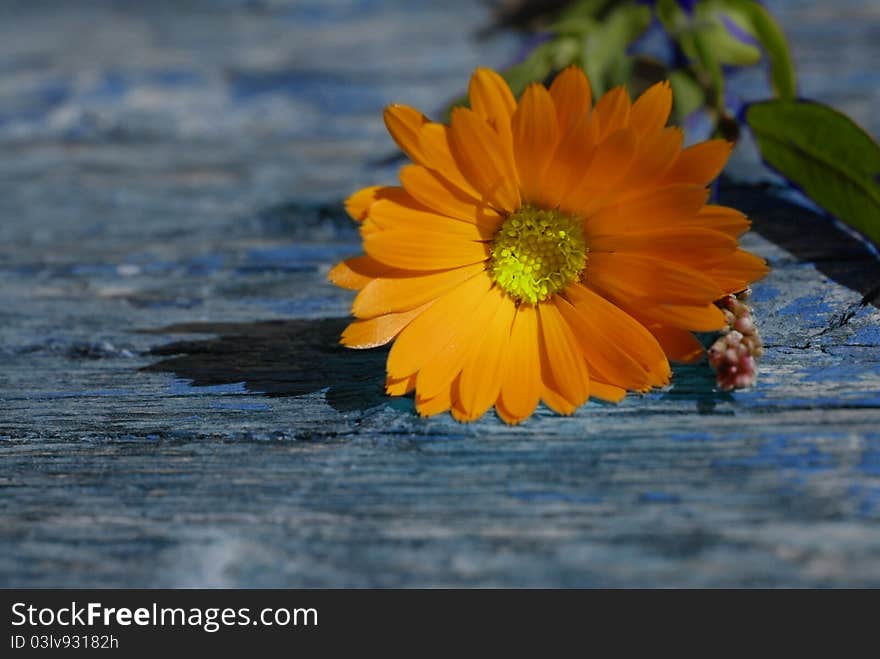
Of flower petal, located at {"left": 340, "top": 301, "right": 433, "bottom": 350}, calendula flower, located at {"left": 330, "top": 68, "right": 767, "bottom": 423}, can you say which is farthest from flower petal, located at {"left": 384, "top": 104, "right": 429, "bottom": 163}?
flower petal, located at {"left": 340, "top": 301, "right": 433, "bottom": 350}

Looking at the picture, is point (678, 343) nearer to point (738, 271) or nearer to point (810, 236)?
point (738, 271)

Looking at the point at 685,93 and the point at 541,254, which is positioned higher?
the point at 685,93

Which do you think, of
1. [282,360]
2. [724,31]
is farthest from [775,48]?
[282,360]

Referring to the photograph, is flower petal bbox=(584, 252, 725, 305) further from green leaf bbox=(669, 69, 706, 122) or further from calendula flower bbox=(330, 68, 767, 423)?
green leaf bbox=(669, 69, 706, 122)

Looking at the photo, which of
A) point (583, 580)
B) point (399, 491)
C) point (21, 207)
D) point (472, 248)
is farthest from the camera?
point (21, 207)
